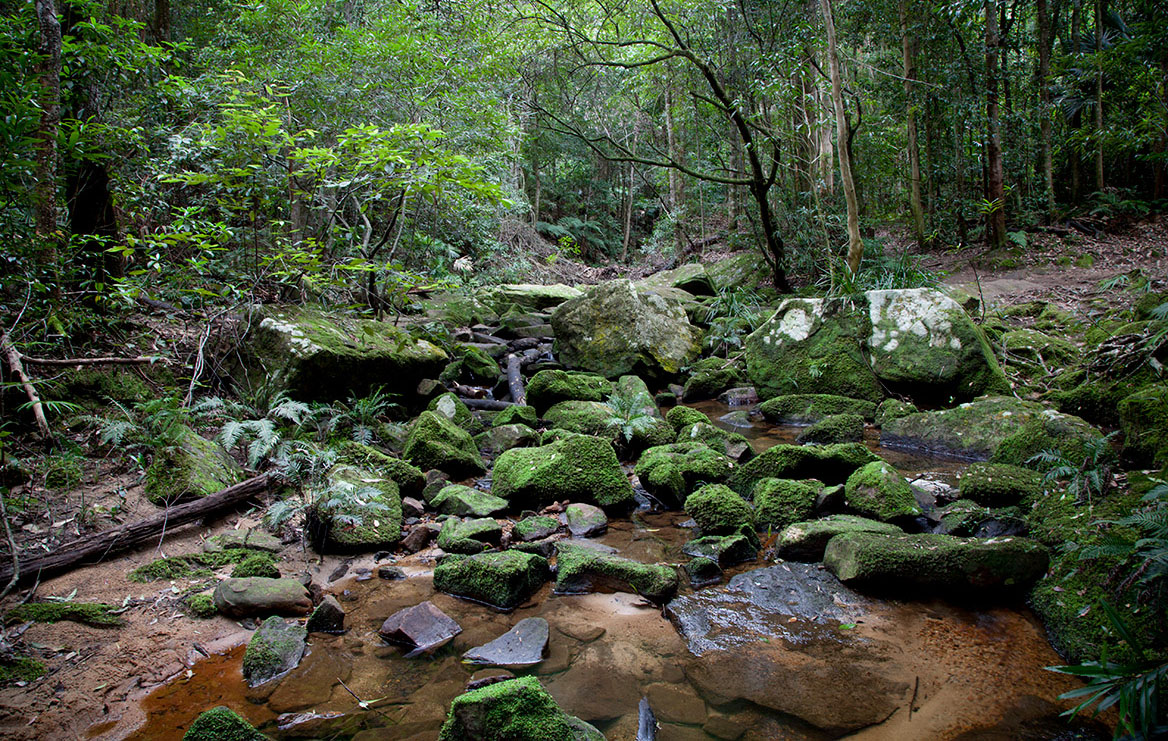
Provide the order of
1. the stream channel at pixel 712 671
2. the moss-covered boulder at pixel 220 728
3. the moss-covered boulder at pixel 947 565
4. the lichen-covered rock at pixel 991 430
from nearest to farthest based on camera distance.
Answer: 1. the moss-covered boulder at pixel 220 728
2. the stream channel at pixel 712 671
3. the moss-covered boulder at pixel 947 565
4. the lichen-covered rock at pixel 991 430

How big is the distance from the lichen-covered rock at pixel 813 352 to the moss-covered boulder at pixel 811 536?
3901mm

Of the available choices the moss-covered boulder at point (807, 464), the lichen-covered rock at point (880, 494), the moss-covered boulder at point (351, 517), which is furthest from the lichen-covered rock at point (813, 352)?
the moss-covered boulder at point (351, 517)

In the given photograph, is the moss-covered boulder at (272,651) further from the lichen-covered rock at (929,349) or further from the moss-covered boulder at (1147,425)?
the lichen-covered rock at (929,349)

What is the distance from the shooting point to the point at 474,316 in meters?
11.4

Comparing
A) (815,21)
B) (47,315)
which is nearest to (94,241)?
(47,315)

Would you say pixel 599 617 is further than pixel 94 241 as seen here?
No

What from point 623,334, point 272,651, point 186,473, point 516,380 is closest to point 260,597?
point 272,651

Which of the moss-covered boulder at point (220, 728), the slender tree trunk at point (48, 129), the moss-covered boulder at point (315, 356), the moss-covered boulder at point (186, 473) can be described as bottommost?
the moss-covered boulder at point (220, 728)

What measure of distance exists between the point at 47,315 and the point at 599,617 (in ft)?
15.8

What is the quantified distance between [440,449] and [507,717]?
348 cm

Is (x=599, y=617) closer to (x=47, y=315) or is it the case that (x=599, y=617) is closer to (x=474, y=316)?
(x=47, y=315)

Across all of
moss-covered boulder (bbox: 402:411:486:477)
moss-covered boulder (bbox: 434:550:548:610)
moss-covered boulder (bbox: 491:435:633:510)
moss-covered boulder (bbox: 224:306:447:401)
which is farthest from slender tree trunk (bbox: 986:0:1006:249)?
moss-covered boulder (bbox: 434:550:548:610)

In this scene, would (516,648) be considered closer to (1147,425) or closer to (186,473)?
(186,473)

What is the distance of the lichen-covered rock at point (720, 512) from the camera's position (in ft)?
14.0
